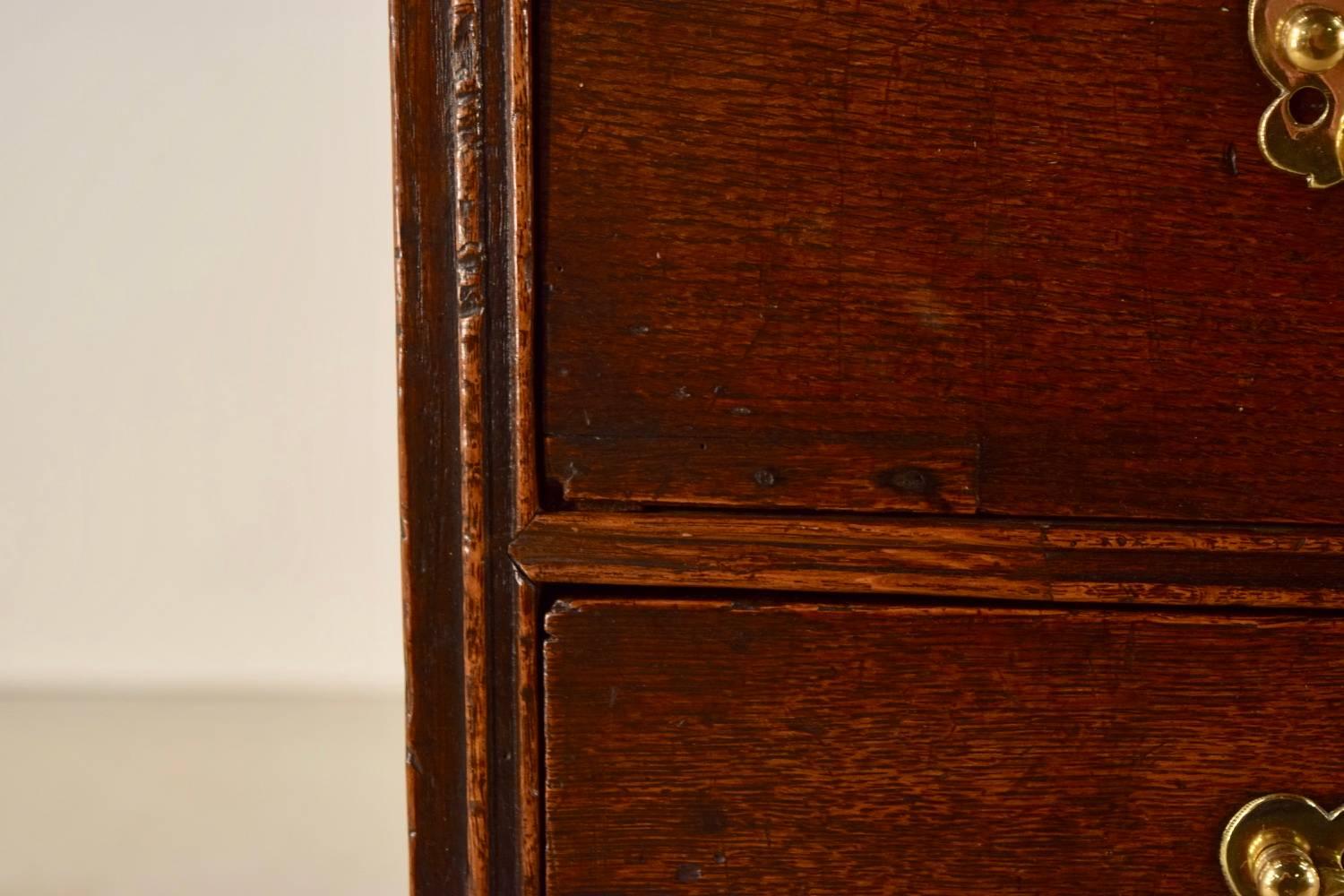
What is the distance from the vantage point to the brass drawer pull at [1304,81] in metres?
0.33

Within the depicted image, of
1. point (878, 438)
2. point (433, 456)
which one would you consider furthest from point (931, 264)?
point (433, 456)

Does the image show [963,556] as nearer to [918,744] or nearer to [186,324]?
[918,744]

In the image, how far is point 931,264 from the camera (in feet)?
1.15

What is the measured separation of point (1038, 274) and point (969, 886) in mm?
204

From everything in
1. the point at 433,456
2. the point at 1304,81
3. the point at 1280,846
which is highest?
the point at 1304,81

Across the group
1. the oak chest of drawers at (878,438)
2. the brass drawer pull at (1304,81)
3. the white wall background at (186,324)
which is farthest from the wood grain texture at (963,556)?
the white wall background at (186,324)

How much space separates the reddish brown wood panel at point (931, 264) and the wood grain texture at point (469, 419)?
13mm

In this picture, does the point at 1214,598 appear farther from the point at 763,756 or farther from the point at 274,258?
the point at 274,258

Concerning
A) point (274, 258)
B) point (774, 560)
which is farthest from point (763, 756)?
point (274, 258)

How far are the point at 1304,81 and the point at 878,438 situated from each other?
166 mm

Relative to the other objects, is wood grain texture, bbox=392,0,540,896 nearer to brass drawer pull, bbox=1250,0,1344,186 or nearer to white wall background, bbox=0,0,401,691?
brass drawer pull, bbox=1250,0,1344,186

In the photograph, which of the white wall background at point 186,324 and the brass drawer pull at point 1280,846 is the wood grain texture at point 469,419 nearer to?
the brass drawer pull at point 1280,846

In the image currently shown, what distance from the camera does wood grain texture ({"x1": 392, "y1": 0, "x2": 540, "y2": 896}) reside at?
357mm

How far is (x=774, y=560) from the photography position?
361 millimetres
